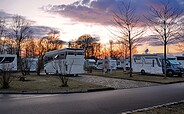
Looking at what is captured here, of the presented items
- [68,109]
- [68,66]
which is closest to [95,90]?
[68,109]

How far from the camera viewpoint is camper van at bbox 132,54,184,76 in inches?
1234

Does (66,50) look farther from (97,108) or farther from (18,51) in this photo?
(18,51)

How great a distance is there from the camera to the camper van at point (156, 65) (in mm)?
31344

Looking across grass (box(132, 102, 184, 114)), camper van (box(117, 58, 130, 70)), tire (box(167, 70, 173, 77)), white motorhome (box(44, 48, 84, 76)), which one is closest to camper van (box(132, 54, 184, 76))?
tire (box(167, 70, 173, 77))

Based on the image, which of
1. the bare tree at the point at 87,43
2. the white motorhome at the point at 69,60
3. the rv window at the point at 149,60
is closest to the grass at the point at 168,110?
the white motorhome at the point at 69,60

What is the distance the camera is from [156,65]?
3234 centimetres

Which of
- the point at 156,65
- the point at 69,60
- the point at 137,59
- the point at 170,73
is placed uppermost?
the point at 137,59

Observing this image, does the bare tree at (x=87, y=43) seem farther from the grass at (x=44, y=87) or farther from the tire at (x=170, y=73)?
the grass at (x=44, y=87)

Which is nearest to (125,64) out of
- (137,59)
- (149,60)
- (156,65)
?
(137,59)

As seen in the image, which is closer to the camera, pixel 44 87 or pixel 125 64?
pixel 44 87

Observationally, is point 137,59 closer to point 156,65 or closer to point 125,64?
point 156,65

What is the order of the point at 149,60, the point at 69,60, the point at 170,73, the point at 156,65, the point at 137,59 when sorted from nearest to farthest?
the point at 69,60
the point at 170,73
the point at 156,65
the point at 149,60
the point at 137,59

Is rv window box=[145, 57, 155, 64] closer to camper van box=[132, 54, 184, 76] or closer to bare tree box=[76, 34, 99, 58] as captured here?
camper van box=[132, 54, 184, 76]

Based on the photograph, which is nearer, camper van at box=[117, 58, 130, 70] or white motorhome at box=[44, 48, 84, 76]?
white motorhome at box=[44, 48, 84, 76]
